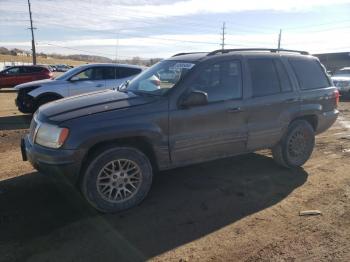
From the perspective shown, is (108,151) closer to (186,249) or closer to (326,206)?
(186,249)

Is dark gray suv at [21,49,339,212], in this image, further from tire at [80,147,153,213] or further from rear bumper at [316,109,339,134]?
rear bumper at [316,109,339,134]

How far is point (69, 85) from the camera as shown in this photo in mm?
10672

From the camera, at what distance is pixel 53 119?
4.19 metres

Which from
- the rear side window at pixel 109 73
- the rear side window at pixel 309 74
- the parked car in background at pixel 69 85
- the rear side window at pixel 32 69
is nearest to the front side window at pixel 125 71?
the parked car in background at pixel 69 85

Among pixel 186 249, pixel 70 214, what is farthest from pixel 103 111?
pixel 186 249

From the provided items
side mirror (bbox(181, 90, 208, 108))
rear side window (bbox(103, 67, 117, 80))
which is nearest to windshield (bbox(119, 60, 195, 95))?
side mirror (bbox(181, 90, 208, 108))

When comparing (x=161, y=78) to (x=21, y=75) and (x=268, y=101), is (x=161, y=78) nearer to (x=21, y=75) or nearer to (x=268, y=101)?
(x=268, y=101)

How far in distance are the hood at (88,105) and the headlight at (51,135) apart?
0.37 ft

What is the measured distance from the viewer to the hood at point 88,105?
13.9ft

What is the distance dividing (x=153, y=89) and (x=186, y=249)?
2223 mm

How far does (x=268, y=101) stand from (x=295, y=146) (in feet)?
3.58

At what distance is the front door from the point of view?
464cm

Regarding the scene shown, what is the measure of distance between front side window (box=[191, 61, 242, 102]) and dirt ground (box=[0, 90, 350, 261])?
1.31m

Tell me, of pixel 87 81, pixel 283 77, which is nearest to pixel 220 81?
pixel 283 77
